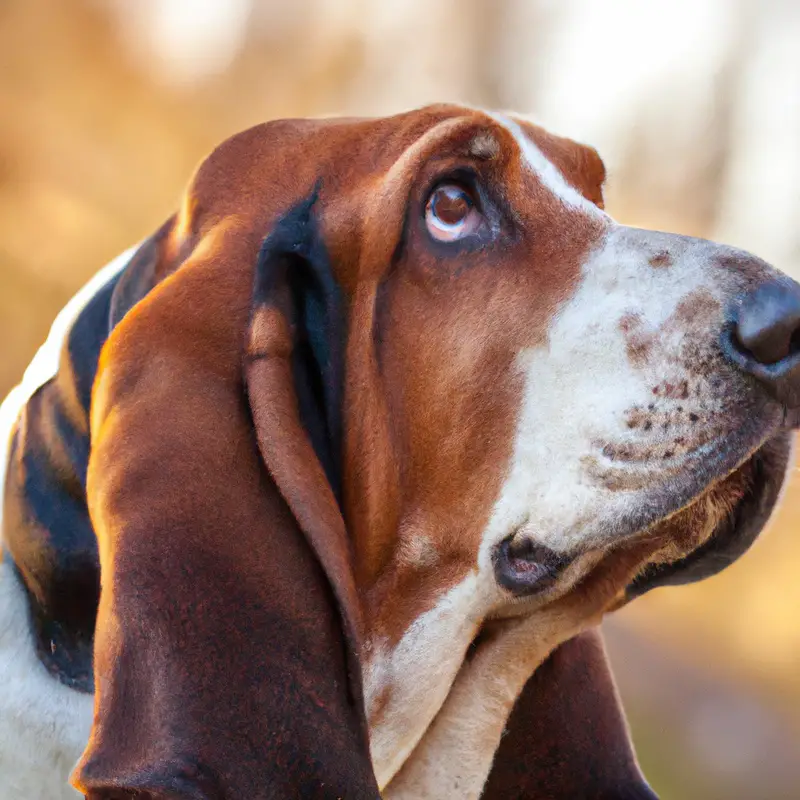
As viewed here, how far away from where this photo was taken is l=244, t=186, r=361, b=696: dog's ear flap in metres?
1.96

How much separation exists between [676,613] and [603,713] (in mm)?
3560

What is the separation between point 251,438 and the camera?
1.97 metres

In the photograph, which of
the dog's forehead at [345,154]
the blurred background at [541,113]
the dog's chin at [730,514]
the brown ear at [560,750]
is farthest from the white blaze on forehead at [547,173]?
the blurred background at [541,113]

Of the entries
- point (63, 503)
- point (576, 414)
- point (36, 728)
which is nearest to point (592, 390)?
point (576, 414)

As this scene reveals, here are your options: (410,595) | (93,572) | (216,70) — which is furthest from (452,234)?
(216,70)

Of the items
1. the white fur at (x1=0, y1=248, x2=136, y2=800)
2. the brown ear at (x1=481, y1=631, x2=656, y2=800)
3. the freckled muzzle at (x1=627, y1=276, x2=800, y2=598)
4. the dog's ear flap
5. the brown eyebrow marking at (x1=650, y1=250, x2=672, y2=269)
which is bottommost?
the brown ear at (x1=481, y1=631, x2=656, y2=800)

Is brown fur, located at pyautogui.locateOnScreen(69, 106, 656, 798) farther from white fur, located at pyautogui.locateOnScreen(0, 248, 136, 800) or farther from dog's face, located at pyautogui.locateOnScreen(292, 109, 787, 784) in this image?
white fur, located at pyautogui.locateOnScreen(0, 248, 136, 800)

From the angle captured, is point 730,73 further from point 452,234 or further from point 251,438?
point 251,438

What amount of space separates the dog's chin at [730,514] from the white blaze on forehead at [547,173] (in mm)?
538

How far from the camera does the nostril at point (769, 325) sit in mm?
1830

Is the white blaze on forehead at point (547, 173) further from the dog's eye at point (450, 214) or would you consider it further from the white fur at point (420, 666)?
the white fur at point (420, 666)

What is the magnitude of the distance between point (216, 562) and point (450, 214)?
2.51ft

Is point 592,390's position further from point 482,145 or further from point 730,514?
point 482,145

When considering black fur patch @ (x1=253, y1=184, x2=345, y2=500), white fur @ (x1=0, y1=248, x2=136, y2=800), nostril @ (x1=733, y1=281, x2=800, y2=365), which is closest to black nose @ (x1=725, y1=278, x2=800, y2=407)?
nostril @ (x1=733, y1=281, x2=800, y2=365)
